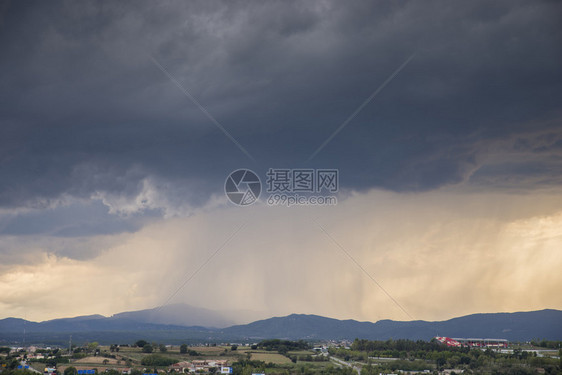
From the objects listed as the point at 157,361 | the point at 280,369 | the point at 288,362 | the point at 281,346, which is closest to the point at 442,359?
the point at 288,362

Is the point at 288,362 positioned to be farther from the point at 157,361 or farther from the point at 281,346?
the point at 157,361

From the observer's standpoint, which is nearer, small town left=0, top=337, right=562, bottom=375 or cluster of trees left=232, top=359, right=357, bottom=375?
cluster of trees left=232, top=359, right=357, bottom=375

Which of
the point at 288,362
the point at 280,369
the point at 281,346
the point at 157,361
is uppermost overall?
the point at 281,346

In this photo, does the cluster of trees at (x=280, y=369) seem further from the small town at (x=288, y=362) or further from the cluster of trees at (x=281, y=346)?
the cluster of trees at (x=281, y=346)

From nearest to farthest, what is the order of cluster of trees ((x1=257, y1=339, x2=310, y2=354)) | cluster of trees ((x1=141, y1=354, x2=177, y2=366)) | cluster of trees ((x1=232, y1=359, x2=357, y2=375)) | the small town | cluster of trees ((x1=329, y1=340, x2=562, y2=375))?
cluster of trees ((x1=232, y1=359, x2=357, y2=375)) < the small town < cluster of trees ((x1=329, y1=340, x2=562, y2=375)) < cluster of trees ((x1=141, y1=354, x2=177, y2=366)) < cluster of trees ((x1=257, y1=339, x2=310, y2=354))

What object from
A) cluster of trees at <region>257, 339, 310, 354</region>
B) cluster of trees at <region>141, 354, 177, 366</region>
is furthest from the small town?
cluster of trees at <region>257, 339, 310, 354</region>

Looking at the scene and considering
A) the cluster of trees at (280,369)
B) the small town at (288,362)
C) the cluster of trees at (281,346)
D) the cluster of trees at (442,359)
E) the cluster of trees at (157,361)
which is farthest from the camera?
the cluster of trees at (281,346)

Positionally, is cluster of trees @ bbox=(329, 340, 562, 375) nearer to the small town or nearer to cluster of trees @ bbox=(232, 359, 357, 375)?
the small town

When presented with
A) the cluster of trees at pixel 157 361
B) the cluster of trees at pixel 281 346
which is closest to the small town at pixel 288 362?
the cluster of trees at pixel 157 361

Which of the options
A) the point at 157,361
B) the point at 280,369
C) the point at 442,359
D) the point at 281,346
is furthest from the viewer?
the point at 281,346

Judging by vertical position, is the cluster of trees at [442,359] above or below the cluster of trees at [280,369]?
above

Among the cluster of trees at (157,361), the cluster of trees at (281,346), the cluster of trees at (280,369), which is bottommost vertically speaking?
the cluster of trees at (280,369)

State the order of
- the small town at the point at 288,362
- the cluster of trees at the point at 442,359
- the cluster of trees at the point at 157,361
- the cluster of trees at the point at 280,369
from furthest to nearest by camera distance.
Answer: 1. the cluster of trees at the point at 157,361
2. the cluster of trees at the point at 442,359
3. the small town at the point at 288,362
4. the cluster of trees at the point at 280,369

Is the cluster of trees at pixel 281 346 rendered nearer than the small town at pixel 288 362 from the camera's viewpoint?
No
